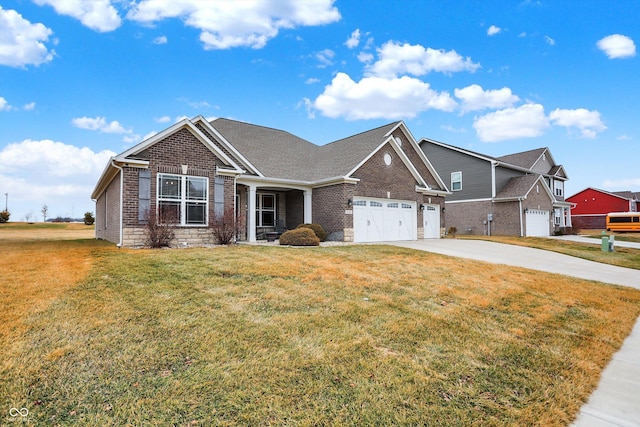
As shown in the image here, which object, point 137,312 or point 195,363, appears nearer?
point 195,363

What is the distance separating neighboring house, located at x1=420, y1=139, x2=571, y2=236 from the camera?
2739 centimetres

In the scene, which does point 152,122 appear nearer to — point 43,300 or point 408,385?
point 43,300

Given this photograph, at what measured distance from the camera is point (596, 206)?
4734 cm

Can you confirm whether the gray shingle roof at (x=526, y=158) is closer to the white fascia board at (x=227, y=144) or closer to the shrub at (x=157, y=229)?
the white fascia board at (x=227, y=144)

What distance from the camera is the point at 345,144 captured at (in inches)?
859

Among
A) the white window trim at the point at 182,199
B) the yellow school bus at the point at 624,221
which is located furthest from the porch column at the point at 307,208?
the yellow school bus at the point at 624,221

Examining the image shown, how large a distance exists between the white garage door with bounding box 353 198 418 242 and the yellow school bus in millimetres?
31380

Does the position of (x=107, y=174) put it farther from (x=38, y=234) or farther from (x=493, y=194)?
(x=493, y=194)

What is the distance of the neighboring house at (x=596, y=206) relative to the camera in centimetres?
4531

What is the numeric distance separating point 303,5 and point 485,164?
22.3 metres

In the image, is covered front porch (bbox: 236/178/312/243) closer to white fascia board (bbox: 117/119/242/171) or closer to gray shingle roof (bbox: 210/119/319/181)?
gray shingle roof (bbox: 210/119/319/181)

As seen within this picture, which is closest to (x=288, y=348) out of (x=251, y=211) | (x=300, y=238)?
(x=300, y=238)

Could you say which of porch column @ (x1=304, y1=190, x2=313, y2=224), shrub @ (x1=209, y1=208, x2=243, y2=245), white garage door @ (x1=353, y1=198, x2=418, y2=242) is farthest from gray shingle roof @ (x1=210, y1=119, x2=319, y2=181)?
shrub @ (x1=209, y1=208, x2=243, y2=245)

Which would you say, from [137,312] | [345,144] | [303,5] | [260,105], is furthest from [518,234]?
[137,312]
